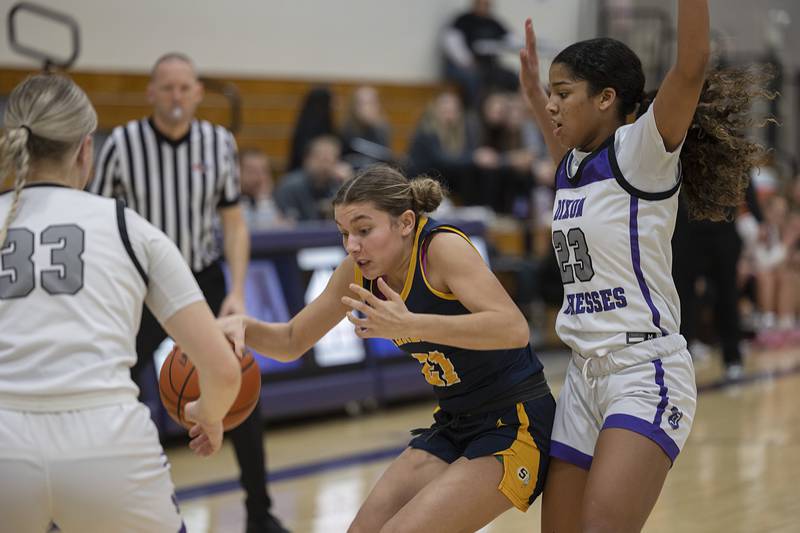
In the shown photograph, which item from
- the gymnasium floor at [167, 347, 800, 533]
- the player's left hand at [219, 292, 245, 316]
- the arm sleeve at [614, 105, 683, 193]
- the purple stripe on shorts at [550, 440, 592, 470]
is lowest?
the gymnasium floor at [167, 347, 800, 533]

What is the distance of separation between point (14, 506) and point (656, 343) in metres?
1.75

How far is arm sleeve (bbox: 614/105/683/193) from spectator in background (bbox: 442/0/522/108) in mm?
10337

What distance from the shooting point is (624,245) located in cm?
314

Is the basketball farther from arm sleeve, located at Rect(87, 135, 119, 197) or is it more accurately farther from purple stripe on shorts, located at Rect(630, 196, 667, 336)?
arm sleeve, located at Rect(87, 135, 119, 197)

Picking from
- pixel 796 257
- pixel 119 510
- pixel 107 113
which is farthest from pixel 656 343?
pixel 796 257

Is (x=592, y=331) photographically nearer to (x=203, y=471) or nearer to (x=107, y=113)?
(x=203, y=471)

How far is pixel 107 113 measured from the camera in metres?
10.3

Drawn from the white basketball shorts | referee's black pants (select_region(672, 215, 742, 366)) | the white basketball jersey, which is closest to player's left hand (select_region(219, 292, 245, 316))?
the white basketball jersey

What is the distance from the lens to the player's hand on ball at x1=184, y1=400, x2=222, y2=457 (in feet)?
9.07

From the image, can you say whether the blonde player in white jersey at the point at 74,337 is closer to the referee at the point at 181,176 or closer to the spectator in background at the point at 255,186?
the referee at the point at 181,176

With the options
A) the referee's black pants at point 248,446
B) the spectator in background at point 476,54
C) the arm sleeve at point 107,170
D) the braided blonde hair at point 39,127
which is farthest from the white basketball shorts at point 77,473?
the spectator in background at point 476,54

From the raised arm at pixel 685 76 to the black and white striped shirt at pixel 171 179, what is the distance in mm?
2666

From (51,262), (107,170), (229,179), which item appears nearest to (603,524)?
(51,262)

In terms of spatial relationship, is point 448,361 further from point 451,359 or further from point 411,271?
point 411,271
